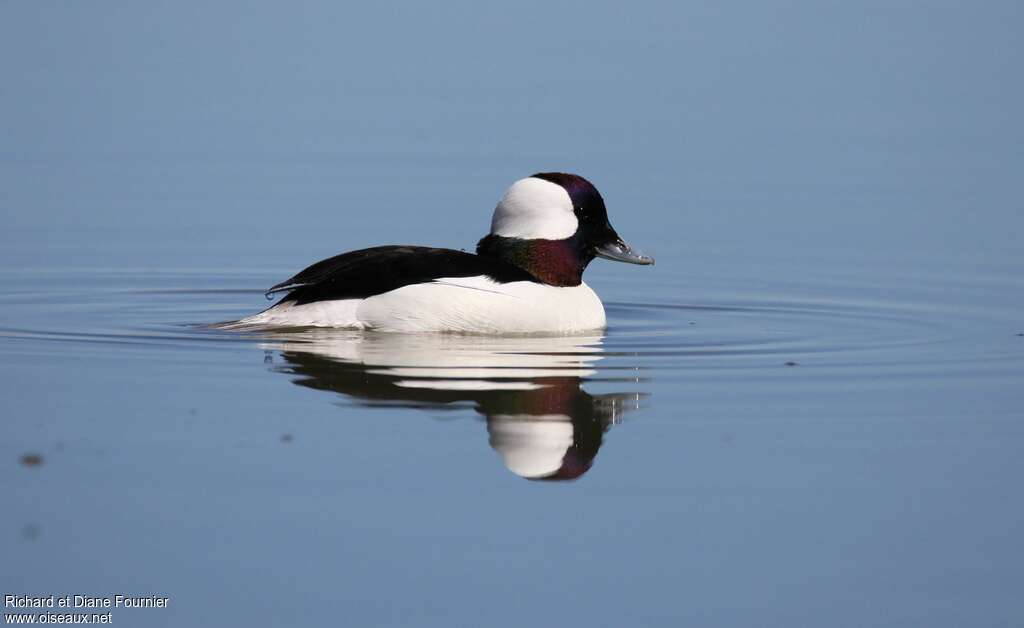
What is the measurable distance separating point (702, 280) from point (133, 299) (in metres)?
4.35

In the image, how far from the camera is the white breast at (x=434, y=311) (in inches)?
456

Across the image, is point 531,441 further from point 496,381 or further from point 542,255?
point 542,255

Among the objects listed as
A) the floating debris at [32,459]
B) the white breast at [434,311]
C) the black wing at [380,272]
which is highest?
the black wing at [380,272]

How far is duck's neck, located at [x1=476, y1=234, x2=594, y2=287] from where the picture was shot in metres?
12.4

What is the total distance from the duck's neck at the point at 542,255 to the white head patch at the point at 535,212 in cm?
4

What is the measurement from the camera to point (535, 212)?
12398 mm

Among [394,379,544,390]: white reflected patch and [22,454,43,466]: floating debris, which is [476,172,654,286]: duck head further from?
[22,454,43,466]: floating debris

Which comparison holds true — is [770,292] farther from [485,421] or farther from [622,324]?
[485,421]

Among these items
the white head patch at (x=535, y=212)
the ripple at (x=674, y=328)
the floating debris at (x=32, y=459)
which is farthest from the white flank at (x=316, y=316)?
the floating debris at (x=32, y=459)

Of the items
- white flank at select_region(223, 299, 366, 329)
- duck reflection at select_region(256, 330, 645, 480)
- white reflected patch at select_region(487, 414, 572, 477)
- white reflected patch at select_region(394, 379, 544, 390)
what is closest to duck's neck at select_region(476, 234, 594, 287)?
duck reflection at select_region(256, 330, 645, 480)

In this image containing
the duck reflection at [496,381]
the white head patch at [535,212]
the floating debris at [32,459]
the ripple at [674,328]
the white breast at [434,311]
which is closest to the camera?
the floating debris at [32,459]

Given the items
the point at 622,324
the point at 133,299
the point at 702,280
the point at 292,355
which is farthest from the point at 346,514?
the point at 702,280

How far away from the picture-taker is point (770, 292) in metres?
13.8

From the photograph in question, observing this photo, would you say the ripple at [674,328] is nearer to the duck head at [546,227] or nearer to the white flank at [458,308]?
the white flank at [458,308]
